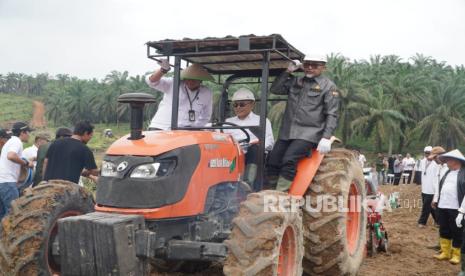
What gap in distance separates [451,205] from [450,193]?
0.65 feet

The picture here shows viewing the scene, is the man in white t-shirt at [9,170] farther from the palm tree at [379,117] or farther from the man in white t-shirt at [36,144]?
the palm tree at [379,117]

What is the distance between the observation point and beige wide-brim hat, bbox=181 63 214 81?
627 cm

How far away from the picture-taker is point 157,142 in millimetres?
4836

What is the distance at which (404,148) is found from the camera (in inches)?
2045

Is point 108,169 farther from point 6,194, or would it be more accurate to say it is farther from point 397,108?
point 397,108

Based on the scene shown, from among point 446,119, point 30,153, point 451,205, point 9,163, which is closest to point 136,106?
point 9,163

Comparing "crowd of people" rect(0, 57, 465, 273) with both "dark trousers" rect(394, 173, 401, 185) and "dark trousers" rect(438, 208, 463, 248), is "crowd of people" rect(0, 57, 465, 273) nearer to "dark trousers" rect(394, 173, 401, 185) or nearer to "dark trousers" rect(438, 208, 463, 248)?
"dark trousers" rect(438, 208, 463, 248)

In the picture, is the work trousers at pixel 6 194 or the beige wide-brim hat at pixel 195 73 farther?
the work trousers at pixel 6 194

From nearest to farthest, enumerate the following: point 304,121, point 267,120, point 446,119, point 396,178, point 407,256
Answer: point 304,121
point 267,120
point 407,256
point 396,178
point 446,119

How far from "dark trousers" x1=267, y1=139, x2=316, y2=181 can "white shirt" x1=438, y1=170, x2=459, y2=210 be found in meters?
3.98

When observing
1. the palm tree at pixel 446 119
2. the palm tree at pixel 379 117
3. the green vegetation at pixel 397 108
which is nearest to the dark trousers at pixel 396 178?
the green vegetation at pixel 397 108

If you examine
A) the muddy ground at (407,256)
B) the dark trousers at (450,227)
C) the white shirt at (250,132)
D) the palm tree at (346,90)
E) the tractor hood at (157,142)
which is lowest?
the muddy ground at (407,256)

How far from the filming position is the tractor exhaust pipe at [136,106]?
470 centimetres

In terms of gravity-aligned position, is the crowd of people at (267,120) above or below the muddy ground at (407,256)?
above
